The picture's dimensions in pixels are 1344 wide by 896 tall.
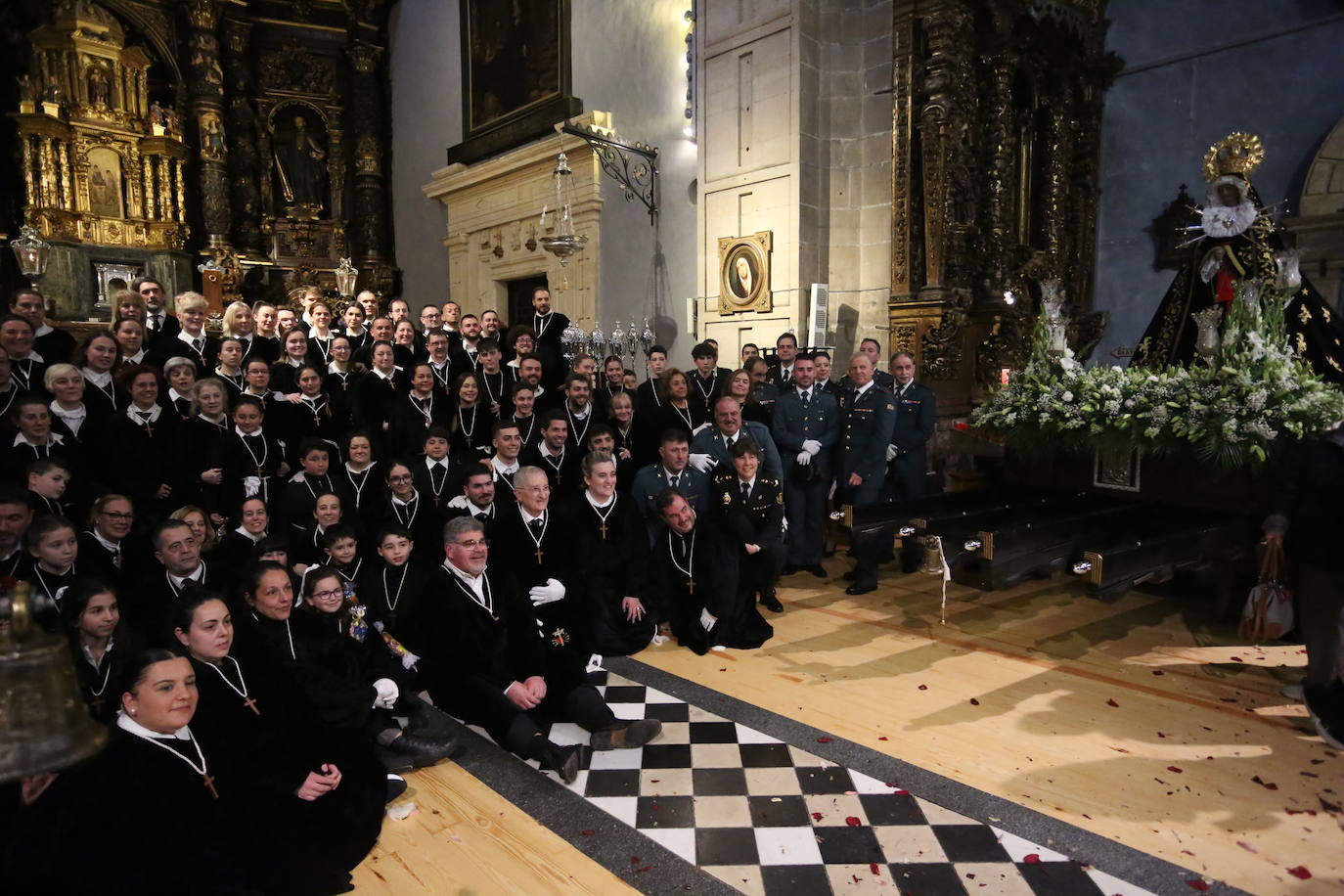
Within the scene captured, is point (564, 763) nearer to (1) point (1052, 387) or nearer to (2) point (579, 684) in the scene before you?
(2) point (579, 684)

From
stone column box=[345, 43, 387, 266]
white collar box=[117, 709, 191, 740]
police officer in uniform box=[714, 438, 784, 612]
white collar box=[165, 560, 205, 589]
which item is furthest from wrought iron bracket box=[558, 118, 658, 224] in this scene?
white collar box=[117, 709, 191, 740]

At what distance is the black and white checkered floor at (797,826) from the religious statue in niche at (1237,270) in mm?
4310

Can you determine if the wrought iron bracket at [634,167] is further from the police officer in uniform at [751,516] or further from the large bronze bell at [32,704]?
the large bronze bell at [32,704]

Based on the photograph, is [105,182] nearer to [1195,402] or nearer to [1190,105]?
[1195,402]

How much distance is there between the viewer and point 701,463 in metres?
5.49

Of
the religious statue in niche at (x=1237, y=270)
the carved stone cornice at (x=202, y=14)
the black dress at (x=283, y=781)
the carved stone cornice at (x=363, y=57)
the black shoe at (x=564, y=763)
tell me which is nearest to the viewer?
the black dress at (x=283, y=781)

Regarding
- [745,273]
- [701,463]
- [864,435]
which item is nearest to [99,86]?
[745,273]

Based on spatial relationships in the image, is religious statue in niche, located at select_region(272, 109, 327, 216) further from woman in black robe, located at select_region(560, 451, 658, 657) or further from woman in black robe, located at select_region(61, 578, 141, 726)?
woman in black robe, located at select_region(61, 578, 141, 726)

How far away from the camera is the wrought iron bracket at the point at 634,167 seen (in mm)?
10641

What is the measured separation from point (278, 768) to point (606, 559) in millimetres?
2271

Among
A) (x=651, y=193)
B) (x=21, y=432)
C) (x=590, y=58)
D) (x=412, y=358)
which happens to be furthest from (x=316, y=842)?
(x=590, y=58)

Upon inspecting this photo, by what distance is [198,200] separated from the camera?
574 inches

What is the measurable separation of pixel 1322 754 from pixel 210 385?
248 inches

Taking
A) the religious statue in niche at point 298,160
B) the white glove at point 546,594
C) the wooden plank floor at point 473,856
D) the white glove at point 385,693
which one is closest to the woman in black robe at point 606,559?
the white glove at point 546,594
